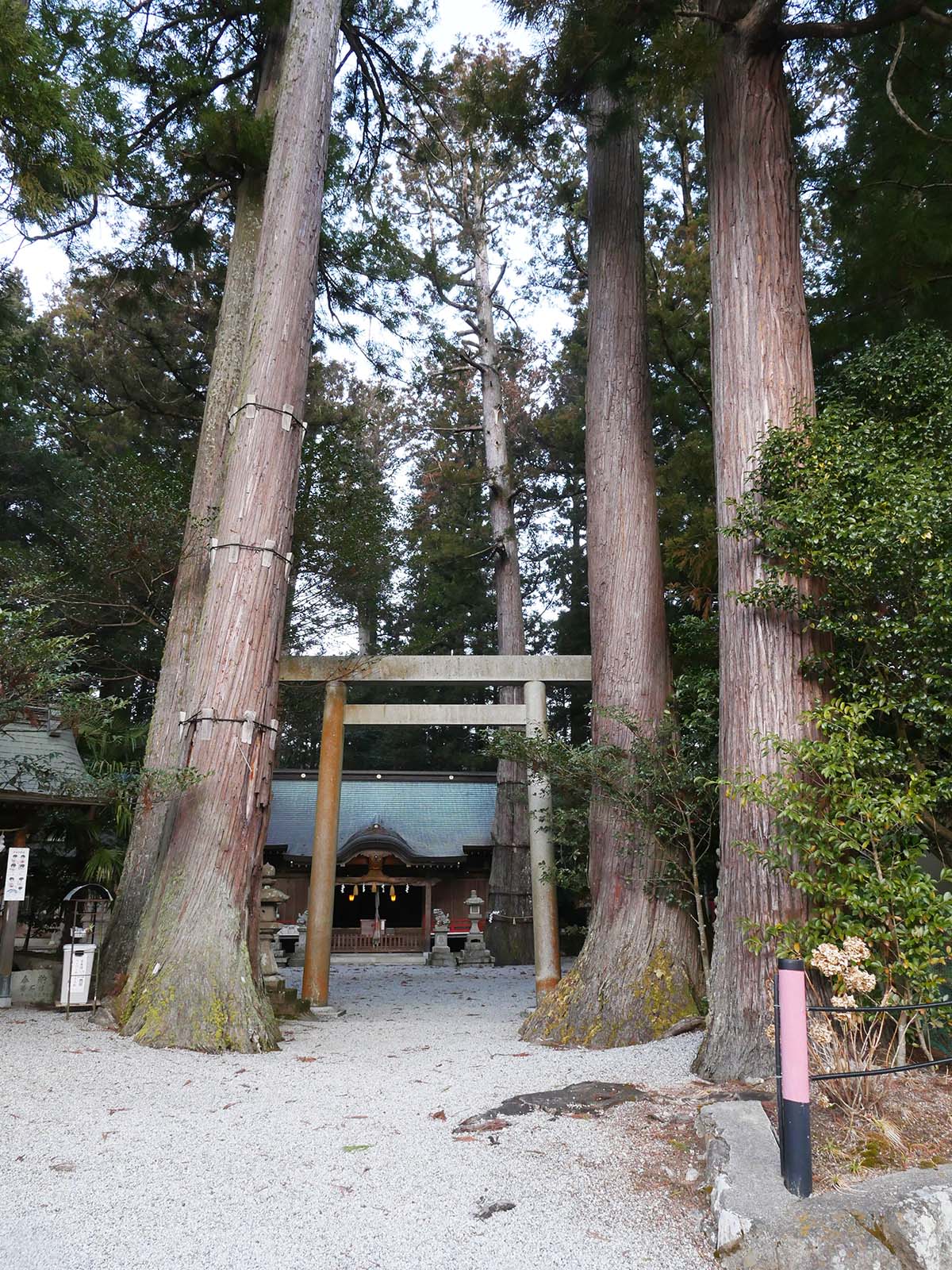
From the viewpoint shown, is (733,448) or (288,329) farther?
(288,329)

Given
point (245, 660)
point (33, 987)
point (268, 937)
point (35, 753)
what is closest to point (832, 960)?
point (245, 660)

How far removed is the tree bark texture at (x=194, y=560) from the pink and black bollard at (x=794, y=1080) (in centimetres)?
455

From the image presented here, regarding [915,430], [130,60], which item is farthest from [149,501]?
[915,430]

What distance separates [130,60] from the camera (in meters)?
9.02

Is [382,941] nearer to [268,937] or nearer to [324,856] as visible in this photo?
[268,937]

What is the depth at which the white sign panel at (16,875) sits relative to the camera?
6.14 m

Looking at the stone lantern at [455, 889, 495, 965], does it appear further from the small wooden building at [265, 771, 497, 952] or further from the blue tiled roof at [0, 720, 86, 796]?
the blue tiled roof at [0, 720, 86, 796]

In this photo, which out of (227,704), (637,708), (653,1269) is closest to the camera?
(653,1269)

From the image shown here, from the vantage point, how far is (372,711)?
27.6ft

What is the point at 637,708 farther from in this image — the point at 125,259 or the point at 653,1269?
the point at 125,259

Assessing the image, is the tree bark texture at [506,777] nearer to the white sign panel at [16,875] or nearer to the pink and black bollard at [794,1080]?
the white sign panel at [16,875]

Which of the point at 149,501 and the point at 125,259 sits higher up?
the point at 125,259

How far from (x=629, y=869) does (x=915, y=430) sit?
3.37 meters

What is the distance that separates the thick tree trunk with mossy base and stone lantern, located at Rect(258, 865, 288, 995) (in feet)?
7.55
